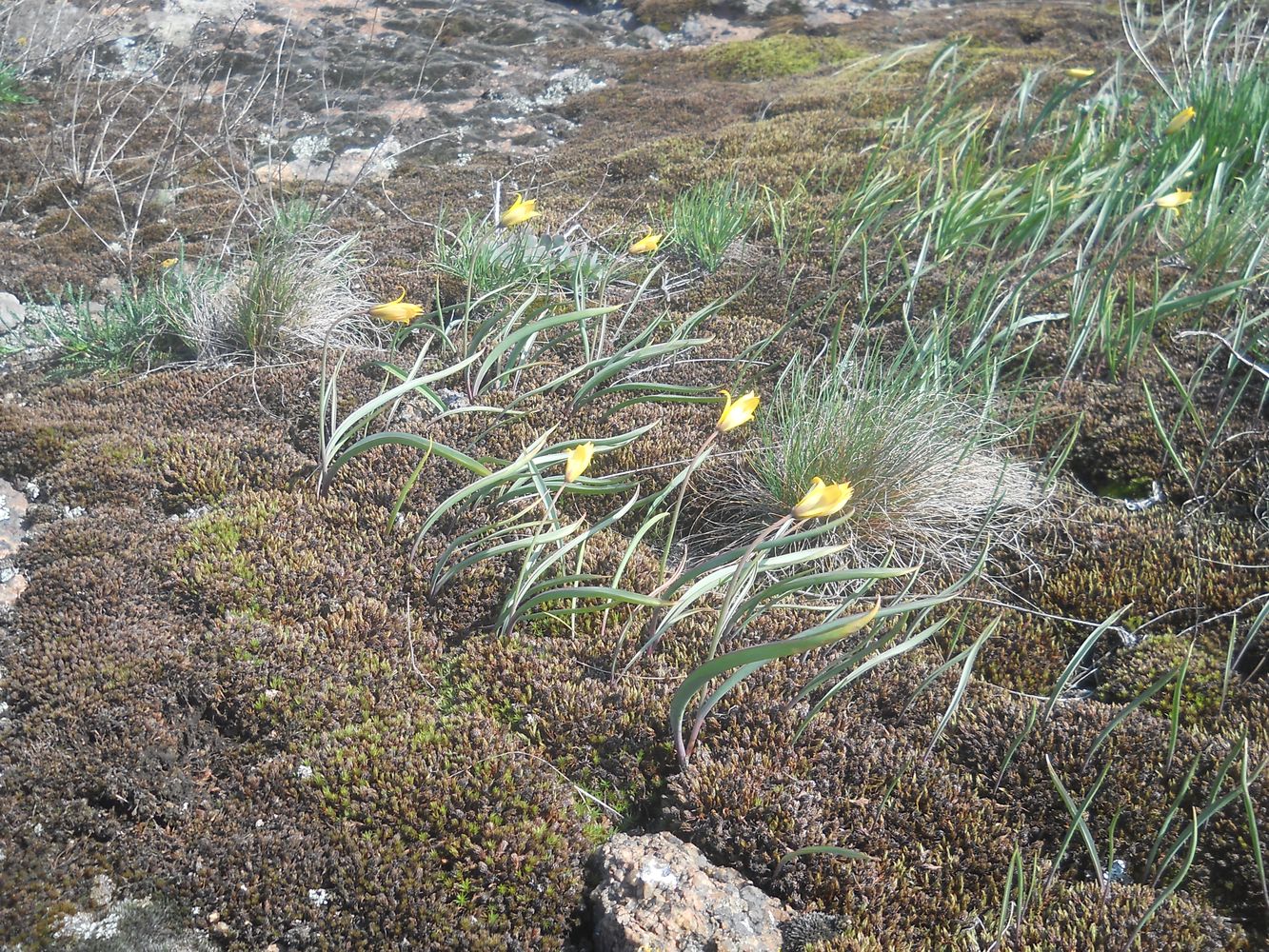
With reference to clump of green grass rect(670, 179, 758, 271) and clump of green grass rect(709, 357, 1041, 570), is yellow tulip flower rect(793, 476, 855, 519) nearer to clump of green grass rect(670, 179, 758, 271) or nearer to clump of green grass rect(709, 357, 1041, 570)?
clump of green grass rect(709, 357, 1041, 570)

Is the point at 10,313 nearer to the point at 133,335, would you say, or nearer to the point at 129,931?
the point at 133,335

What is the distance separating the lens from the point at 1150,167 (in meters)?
3.71

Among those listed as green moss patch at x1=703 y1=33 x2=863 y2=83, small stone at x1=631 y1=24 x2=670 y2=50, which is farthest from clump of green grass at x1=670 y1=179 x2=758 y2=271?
small stone at x1=631 y1=24 x2=670 y2=50

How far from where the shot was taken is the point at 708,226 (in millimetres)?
4570

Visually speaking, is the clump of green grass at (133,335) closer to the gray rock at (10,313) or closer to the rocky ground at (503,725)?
the rocky ground at (503,725)

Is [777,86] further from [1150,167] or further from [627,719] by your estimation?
[627,719]

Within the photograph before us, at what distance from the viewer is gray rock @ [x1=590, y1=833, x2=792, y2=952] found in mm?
1735

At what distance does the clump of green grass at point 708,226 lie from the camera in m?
4.53

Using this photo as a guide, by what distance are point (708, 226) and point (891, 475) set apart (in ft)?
7.35

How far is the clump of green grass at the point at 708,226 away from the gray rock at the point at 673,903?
11.0 feet

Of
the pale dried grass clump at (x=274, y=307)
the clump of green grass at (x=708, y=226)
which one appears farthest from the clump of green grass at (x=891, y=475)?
the pale dried grass clump at (x=274, y=307)

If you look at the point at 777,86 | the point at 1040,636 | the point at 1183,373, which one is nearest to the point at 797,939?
the point at 1040,636

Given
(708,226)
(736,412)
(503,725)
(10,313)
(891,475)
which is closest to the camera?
(736,412)

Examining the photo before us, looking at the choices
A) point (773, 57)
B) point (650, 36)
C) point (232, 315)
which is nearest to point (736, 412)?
point (232, 315)
